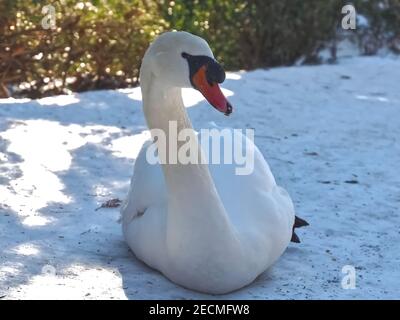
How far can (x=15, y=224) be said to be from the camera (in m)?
4.42

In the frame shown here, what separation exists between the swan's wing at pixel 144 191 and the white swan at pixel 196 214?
0.08m

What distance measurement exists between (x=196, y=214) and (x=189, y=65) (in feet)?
1.96

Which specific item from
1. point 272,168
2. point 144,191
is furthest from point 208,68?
point 272,168

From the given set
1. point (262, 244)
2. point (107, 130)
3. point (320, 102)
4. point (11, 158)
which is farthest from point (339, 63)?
point (262, 244)

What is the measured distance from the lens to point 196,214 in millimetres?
3533

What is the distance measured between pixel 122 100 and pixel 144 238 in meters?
3.67

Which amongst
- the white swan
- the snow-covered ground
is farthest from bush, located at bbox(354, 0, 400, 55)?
the white swan

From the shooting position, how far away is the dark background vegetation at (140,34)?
823cm

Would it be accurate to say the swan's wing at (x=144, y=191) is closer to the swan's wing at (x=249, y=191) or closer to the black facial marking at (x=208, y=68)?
the swan's wing at (x=249, y=191)

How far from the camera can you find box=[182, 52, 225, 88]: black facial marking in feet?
10.8

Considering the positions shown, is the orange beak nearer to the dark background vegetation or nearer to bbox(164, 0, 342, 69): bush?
the dark background vegetation

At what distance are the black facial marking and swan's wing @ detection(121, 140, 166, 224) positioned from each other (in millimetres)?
781

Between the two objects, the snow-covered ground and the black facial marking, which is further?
the snow-covered ground

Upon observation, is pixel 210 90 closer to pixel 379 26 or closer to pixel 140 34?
pixel 140 34
